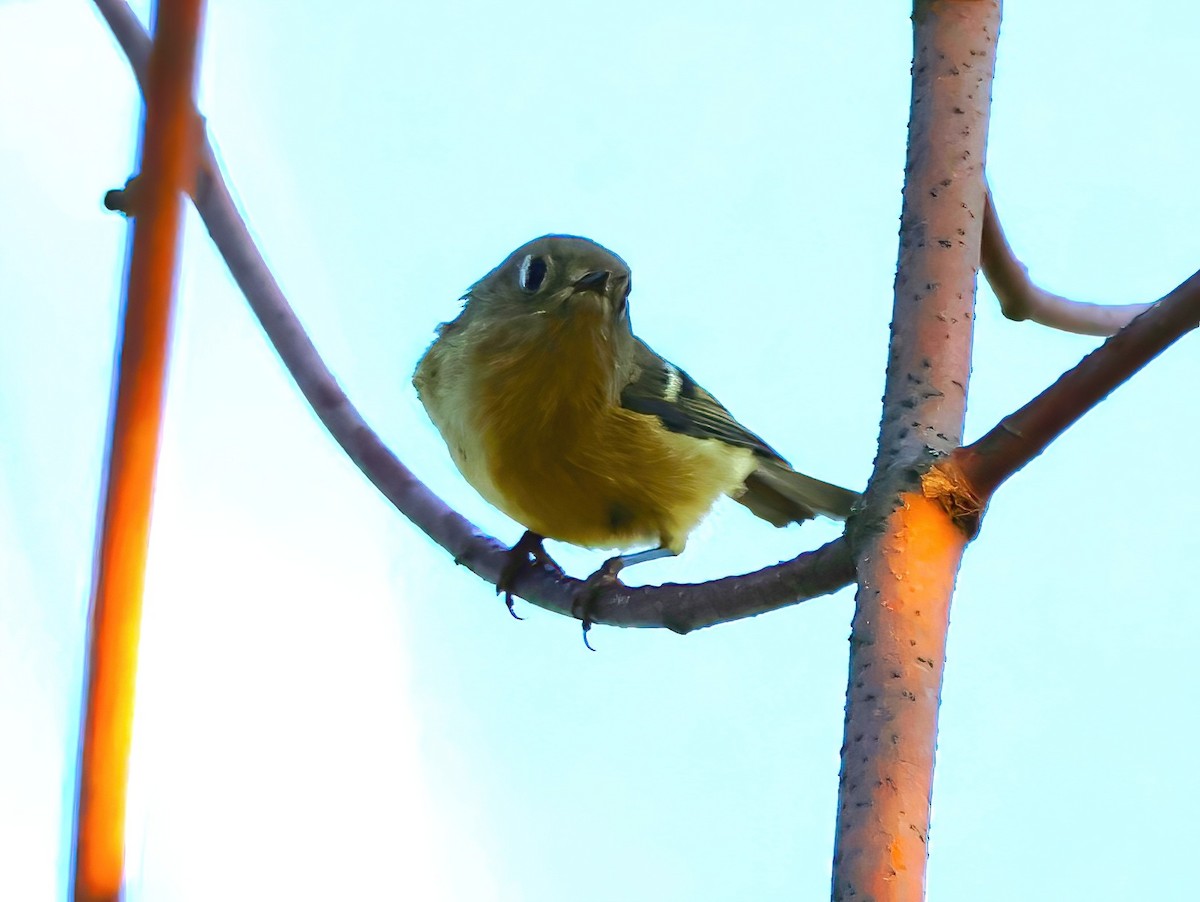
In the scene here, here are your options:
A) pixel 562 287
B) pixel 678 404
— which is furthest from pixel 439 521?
pixel 678 404

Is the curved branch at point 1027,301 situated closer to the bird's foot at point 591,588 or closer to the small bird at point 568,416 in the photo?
the small bird at point 568,416

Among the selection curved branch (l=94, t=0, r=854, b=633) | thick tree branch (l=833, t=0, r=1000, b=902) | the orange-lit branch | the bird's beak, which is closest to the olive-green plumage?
the bird's beak

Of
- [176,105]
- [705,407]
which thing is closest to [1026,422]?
[176,105]

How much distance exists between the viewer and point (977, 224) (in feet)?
4.13

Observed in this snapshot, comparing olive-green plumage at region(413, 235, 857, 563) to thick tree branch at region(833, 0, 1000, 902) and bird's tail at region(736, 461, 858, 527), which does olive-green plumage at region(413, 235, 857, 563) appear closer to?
bird's tail at region(736, 461, 858, 527)

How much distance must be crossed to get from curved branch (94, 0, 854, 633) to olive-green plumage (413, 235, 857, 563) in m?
0.12

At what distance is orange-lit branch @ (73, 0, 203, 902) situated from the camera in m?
0.23

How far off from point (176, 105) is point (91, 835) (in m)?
0.16

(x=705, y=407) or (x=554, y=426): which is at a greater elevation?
(x=705, y=407)

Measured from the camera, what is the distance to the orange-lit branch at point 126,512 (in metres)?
0.23

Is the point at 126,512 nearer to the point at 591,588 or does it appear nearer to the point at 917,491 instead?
the point at 917,491

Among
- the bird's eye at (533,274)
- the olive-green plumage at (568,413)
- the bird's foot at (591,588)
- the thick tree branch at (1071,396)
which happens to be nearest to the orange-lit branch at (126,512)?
the thick tree branch at (1071,396)

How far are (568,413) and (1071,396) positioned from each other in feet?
3.83

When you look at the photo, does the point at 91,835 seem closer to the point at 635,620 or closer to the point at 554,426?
the point at 635,620
